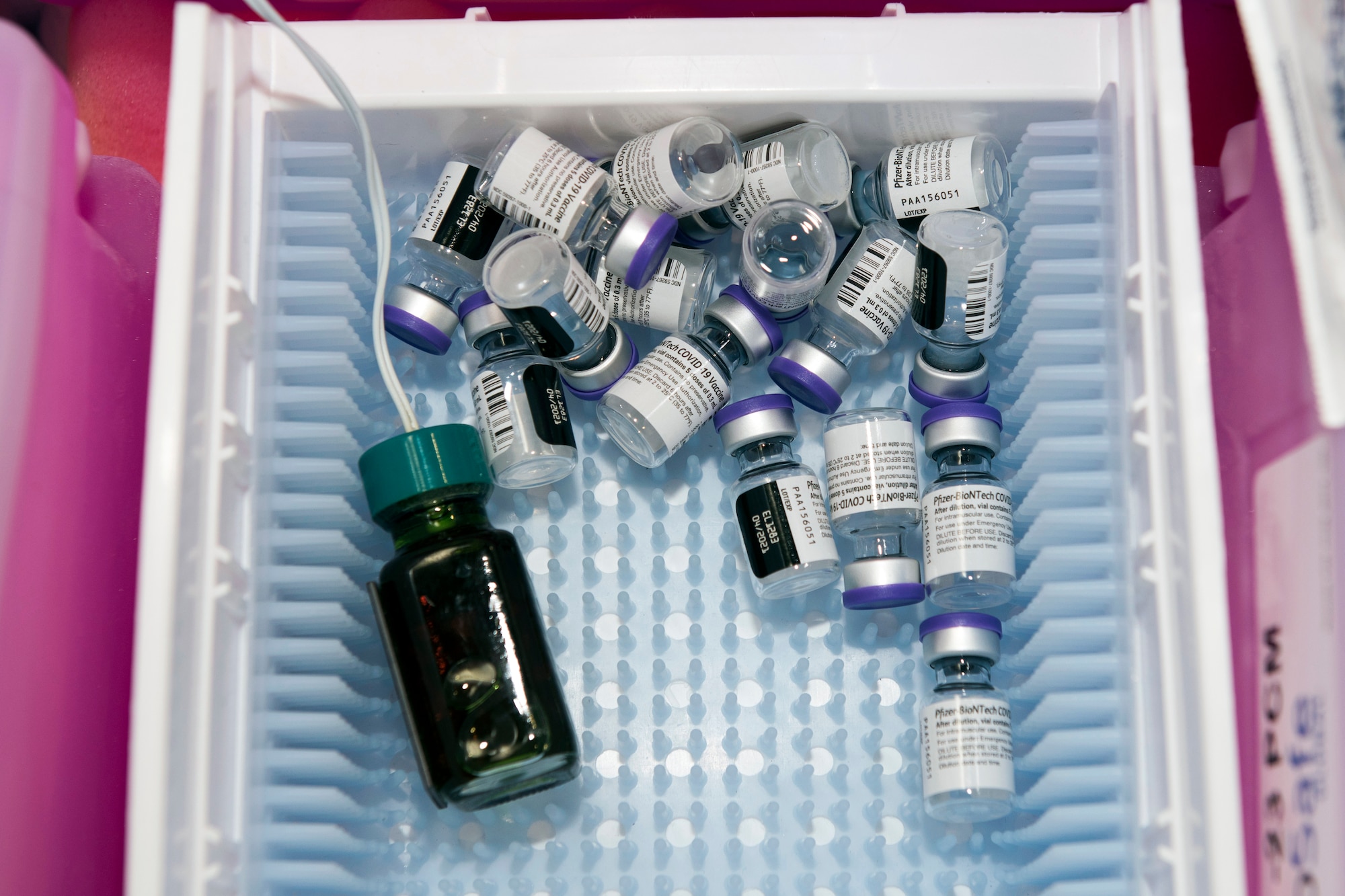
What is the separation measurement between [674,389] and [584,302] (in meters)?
0.09

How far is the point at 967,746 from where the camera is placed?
73cm

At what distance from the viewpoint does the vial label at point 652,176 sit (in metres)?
0.76

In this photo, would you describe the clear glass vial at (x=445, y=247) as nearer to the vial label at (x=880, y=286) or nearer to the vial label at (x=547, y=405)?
the vial label at (x=547, y=405)

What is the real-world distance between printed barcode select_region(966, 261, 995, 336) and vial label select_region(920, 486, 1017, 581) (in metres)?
Result: 0.11

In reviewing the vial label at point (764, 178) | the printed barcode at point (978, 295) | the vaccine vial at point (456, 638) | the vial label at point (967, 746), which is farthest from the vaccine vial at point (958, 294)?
the vaccine vial at point (456, 638)

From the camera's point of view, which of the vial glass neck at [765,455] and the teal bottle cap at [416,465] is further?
the vial glass neck at [765,455]

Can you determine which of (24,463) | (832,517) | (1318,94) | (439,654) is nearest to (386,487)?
(439,654)

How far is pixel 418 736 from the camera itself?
0.71 metres

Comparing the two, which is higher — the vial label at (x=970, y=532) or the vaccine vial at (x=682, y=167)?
the vaccine vial at (x=682, y=167)

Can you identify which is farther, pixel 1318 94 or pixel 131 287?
pixel 131 287

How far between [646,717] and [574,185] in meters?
0.39

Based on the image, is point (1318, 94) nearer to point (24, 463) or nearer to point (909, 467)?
point (909, 467)

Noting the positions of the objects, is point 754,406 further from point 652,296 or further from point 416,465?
point 416,465

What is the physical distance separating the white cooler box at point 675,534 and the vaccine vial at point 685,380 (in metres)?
0.05
